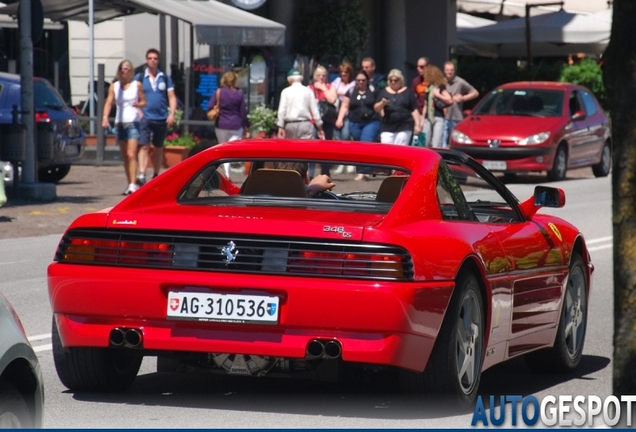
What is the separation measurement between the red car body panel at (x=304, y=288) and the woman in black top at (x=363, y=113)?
14.9m

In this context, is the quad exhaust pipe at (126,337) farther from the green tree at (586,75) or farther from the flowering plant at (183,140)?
the green tree at (586,75)

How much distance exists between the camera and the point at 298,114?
798 inches

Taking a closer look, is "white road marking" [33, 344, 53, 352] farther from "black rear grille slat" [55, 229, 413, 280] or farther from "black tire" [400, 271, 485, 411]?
"black tire" [400, 271, 485, 411]

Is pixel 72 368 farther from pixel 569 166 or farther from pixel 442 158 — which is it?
pixel 569 166

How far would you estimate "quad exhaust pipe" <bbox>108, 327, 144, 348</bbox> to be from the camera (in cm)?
613

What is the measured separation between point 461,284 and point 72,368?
1886mm

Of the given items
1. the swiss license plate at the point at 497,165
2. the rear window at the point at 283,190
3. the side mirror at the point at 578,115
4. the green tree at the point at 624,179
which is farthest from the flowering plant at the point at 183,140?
the green tree at the point at 624,179

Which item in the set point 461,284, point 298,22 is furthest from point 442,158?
point 298,22

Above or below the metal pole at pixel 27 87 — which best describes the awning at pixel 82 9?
above

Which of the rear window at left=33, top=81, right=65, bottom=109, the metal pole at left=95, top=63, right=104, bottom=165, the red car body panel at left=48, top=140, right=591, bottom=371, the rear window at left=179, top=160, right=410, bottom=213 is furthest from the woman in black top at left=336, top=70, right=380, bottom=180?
the red car body panel at left=48, top=140, right=591, bottom=371

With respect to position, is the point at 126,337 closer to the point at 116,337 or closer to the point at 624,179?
the point at 116,337

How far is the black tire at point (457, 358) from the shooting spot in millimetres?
6191

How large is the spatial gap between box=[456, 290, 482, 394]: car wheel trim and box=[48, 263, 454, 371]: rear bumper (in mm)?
269

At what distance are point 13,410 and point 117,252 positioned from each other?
177 centimetres
